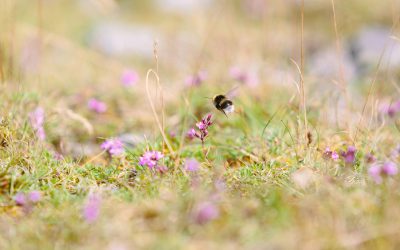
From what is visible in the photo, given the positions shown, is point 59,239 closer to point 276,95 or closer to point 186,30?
point 276,95

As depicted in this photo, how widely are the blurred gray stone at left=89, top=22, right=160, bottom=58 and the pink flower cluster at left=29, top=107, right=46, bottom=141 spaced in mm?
4309

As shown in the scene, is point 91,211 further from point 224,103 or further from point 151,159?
point 224,103

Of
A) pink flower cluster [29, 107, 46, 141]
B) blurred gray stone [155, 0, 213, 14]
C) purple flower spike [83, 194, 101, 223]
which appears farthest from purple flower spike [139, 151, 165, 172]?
blurred gray stone [155, 0, 213, 14]

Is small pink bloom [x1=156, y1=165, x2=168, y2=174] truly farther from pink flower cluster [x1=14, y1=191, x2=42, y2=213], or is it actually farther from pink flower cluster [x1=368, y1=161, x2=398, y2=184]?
pink flower cluster [x1=368, y1=161, x2=398, y2=184]

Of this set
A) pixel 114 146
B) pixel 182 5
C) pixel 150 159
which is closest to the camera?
pixel 150 159

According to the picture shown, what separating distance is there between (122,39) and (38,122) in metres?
5.30

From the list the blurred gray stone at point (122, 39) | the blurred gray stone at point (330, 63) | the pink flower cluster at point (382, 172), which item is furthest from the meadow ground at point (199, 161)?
the blurred gray stone at point (122, 39)

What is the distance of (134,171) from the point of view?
243 centimetres

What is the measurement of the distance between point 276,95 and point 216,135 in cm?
91

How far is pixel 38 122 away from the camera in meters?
2.85

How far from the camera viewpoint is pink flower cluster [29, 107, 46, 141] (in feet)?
9.21

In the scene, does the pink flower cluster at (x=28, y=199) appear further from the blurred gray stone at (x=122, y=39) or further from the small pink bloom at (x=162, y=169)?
the blurred gray stone at (x=122, y=39)

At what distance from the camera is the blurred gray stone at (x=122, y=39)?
753cm

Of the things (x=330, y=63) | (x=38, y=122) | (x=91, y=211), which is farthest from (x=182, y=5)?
(x=91, y=211)
